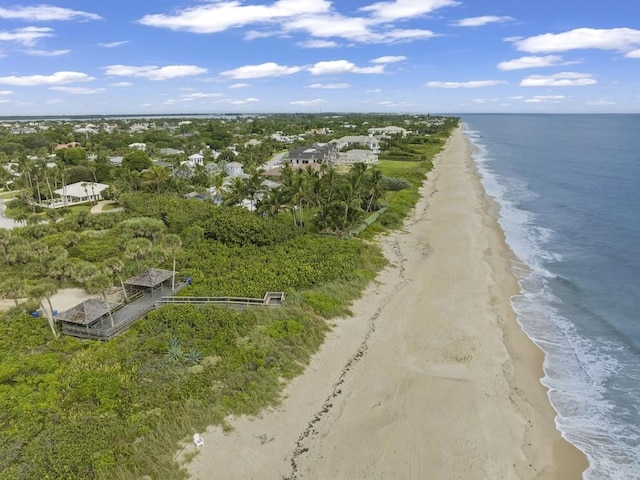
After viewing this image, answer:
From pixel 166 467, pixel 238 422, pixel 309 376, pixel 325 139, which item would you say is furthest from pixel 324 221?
pixel 325 139

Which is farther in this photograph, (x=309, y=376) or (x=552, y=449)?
(x=309, y=376)

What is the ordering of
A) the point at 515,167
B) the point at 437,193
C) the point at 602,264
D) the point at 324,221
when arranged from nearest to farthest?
the point at 602,264, the point at 324,221, the point at 437,193, the point at 515,167

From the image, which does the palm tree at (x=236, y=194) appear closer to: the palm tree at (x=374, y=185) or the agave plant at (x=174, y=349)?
the palm tree at (x=374, y=185)

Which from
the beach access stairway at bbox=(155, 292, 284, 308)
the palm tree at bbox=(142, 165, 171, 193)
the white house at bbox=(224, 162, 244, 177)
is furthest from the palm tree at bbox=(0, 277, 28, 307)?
the white house at bbox=(224, 162, 244, 177)

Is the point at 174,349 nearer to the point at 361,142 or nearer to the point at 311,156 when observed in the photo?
the point at 311,156

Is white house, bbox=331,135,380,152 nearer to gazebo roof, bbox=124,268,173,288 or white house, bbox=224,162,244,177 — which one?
white house, bbox=224,162,244,177

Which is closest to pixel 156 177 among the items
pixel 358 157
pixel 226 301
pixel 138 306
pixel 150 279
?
pixel 150 279

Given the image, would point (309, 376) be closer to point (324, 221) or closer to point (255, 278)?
point (255, 278)
